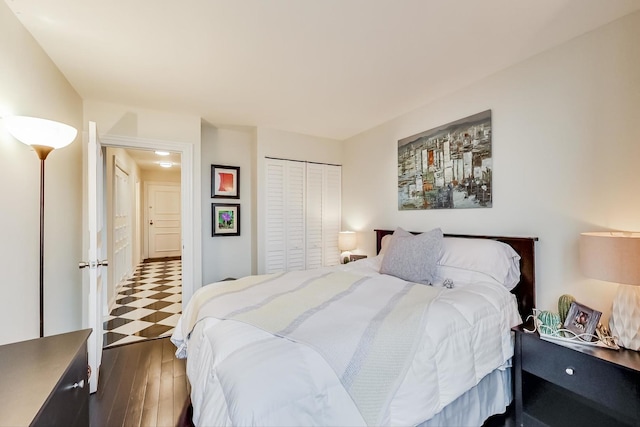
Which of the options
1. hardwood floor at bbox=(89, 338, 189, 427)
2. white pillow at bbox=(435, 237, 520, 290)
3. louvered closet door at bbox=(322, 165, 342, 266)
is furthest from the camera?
louvered closet door at bbox=(322, 165, 342, 266)

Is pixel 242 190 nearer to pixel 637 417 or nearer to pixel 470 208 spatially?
pixel 470 208

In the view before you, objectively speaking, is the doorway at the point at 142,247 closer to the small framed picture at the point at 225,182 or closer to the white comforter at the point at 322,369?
the small framed picture at the point at 225,182

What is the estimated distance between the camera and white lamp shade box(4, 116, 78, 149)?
1.48 metres

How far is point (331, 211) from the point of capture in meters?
4.23

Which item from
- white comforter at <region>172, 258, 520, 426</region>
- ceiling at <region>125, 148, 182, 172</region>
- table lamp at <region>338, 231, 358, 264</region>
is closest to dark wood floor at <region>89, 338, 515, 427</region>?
white comforter at <region>172, 258, 520, 426</region>

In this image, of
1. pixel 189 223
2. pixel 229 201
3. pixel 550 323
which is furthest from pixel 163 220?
pixel 550 323

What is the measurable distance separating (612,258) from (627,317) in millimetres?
322

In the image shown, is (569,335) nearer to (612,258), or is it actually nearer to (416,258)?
(612,258)

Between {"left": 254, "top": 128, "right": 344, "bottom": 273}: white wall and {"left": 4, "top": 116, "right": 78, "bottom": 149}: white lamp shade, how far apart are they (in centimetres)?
209

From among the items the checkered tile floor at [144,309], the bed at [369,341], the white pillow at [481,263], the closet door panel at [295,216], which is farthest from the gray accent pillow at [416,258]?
the checkered tile floor at [144,309]

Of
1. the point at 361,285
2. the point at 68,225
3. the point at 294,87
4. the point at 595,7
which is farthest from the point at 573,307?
the point at 68,225

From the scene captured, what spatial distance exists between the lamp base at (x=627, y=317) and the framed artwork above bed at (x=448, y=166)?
3.42ft

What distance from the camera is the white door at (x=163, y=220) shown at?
761 cm

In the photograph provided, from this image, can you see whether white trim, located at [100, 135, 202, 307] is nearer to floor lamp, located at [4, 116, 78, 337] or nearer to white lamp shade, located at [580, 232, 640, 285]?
floor lamp, located at [4, 116, 78, 337]
